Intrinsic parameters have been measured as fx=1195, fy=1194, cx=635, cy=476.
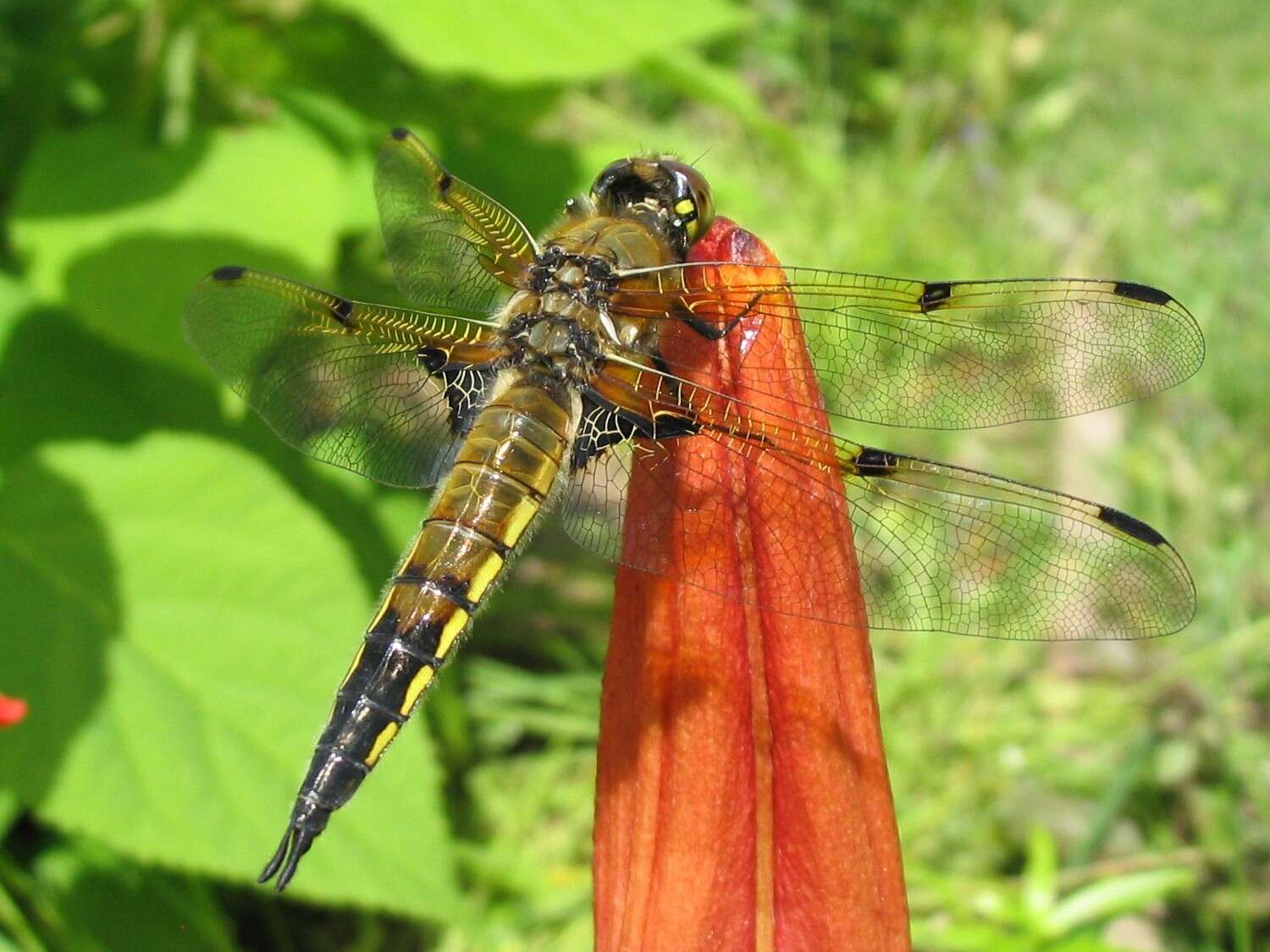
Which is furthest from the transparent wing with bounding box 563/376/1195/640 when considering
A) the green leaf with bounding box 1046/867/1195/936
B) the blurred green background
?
the green leaf with bounding box 1046/867/1195/936

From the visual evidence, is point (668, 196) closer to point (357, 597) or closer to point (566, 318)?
point (566, 318)

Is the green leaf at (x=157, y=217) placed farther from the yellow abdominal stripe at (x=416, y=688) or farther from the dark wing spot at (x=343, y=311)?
the yellow abdominal stripe at (x=416, y=688)

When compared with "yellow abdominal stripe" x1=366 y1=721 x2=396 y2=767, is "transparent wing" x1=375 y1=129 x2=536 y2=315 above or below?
above

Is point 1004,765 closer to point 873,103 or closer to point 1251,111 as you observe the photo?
point 873,103

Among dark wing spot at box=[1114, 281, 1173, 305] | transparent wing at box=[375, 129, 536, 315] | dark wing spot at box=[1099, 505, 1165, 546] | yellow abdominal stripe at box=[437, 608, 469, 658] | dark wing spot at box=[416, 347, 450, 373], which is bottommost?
yellow abdominal stripe at box=[437, 608, 469, 658]

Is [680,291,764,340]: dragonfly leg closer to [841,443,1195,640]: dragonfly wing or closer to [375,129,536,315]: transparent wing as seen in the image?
[841,443,1195,640]: dragonfly wing

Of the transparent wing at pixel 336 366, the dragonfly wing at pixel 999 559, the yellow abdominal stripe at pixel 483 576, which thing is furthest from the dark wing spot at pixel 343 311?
the dragonfly wing at pixel 999 559

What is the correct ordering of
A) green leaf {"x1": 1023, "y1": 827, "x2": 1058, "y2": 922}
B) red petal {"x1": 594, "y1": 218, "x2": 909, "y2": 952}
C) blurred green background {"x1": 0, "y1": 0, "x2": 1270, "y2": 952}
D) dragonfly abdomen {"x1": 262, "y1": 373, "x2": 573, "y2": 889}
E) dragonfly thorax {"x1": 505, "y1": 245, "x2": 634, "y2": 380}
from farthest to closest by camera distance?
1. green leaf {"x1": 1023, "y1": 827, "x2": 1058, "y2": 922}
2. blurred green background {"x1": 0, "y1": 0, "x2": 1270, "y2": 952}
3. dragonfly thorax {"x1": 505, "y1": 245, "x2": 634, "y2": 380}
4. dragonfly abdomen {"x1": 262, "y1": 373, "x2": 573, "y2": 889}
5. red petal {"x1": 594, "y1": 218, "x2": 909, "y2": 952}

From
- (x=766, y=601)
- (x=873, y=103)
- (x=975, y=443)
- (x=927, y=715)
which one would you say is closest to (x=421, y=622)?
(x=766, y=601)

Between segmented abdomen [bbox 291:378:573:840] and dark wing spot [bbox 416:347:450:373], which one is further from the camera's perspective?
dark wing spot [bbox 416:347:450:373]
